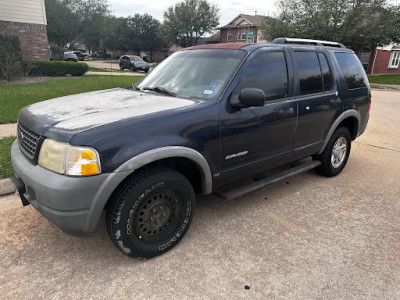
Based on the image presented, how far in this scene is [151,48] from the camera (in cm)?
5916

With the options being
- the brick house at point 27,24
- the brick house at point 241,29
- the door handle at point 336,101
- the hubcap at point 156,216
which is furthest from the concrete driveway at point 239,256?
the brick house at point 241,29

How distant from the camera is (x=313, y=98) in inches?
153

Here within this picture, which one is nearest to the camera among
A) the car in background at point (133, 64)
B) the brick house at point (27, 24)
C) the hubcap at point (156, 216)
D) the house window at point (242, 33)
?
the hubcap at point (156, 216)

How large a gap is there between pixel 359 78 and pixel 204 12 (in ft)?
172

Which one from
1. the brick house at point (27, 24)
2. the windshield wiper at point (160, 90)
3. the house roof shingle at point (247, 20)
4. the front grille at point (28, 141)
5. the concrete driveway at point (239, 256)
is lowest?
the concrete driveway at point (239, 256)

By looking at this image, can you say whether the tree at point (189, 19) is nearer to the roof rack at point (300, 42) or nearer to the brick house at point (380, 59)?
the brick house at point (380, 59)

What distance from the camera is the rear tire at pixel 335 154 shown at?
4426 millimetres

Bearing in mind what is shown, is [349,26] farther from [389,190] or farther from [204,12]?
[204,12]

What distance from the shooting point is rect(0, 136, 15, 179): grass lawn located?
4121 mm

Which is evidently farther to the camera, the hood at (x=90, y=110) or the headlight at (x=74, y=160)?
the hood at (x=90, y=110)

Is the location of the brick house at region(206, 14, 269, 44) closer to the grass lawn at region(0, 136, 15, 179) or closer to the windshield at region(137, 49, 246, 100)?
the grass lawn at region(0, 136, 15, 179)

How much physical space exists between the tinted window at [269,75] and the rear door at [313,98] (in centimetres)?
22

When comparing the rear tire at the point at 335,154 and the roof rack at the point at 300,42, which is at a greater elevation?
the roof rack at the point at 300,42

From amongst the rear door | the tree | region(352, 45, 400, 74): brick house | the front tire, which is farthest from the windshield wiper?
the tree
